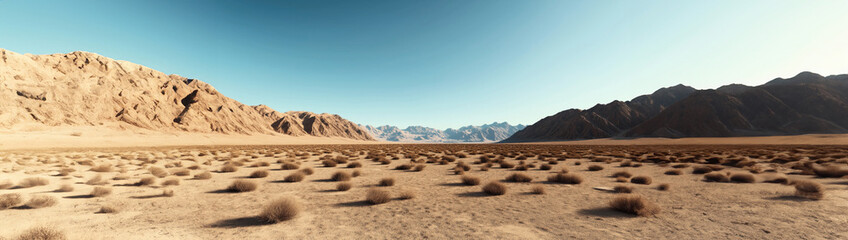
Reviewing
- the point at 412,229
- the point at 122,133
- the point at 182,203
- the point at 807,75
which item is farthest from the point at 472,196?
the point at 807,75

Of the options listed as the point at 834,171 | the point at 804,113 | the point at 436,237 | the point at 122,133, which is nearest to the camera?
the point at 436,237

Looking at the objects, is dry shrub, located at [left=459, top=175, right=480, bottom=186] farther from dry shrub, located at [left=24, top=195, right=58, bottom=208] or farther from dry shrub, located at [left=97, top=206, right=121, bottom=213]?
dry shrub, located at [left=24, top=195, right=58, bottom=208]

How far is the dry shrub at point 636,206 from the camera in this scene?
609 cm

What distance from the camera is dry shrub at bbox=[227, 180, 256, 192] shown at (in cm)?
904

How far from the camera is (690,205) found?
7023 millimetres

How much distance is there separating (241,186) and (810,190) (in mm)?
17005

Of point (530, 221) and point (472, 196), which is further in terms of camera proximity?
point (472, 196)

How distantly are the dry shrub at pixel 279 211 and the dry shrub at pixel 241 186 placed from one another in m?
3.98

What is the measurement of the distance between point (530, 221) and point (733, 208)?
5436 mm

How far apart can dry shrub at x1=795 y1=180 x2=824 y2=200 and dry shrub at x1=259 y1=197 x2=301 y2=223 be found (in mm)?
13494

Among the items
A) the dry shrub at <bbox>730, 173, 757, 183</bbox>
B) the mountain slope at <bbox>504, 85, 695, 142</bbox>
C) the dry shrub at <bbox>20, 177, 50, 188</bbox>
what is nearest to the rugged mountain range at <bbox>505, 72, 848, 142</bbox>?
the mountain slope at <bbox>504, 85, 695, 142</bbox>

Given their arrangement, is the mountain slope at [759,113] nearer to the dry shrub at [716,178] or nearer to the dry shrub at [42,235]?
the dry shrub at [716,178]

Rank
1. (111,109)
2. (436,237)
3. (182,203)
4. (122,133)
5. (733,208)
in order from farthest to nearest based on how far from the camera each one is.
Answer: (111,109) → (122,133) → (182,203) → (733,208) → (436,237)

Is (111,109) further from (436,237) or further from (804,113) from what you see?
(804,113)
